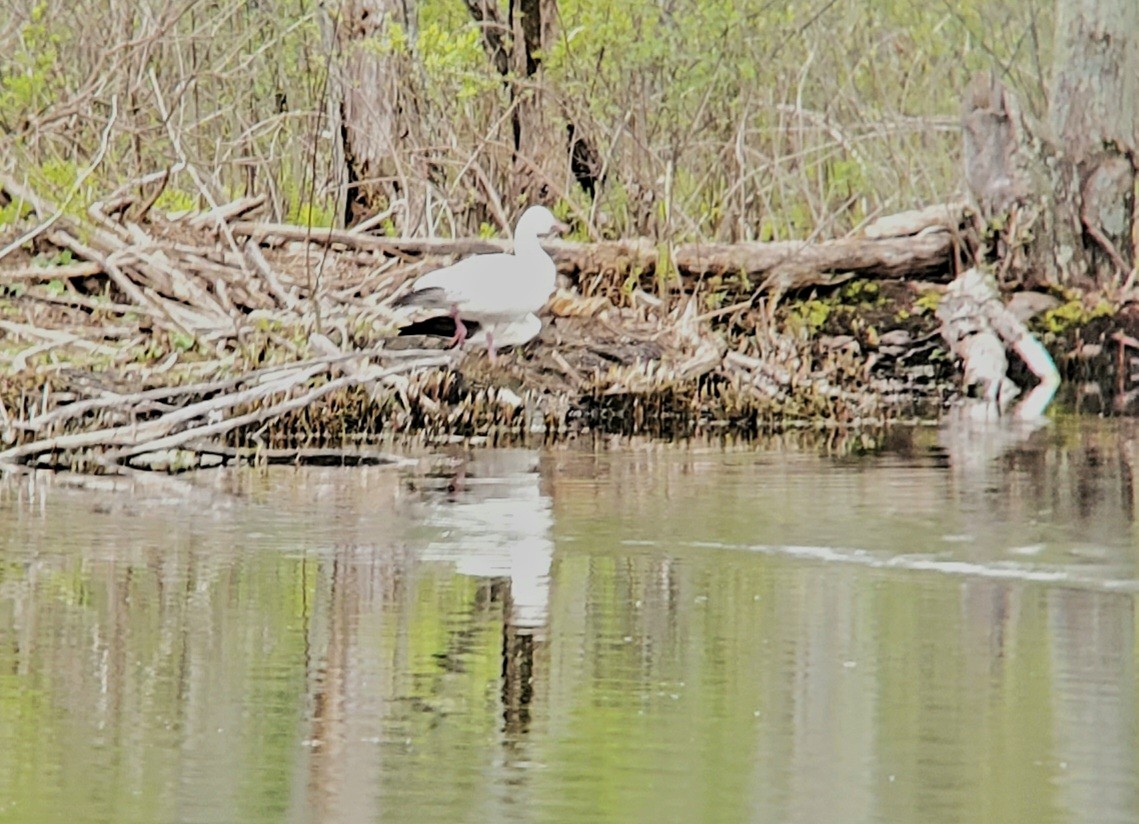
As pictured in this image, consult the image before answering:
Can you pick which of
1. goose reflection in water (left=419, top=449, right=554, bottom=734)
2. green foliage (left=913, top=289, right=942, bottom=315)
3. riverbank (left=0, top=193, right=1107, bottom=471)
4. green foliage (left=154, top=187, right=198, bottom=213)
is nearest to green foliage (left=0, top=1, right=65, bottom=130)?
riverbank (left=0, top=193, right=1107, bottom=471)

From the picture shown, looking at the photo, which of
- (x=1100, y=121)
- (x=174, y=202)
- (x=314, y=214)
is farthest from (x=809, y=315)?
(x=174, y=202)

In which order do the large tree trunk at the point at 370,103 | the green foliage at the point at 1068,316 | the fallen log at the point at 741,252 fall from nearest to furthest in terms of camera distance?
the fallen log at the point at 741,252 → the green foliage at the point at 1068,316 → the large tree trunk at the point at 370,103

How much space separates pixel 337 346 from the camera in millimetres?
14383

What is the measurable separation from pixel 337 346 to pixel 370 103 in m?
4.26

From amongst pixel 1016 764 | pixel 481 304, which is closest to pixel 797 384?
pixel 481 304

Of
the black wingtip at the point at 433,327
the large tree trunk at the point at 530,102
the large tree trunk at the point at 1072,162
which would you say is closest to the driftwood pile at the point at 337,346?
the black wingtip at the point at 433,327

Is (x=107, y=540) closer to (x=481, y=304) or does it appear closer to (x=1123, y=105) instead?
(x=481, y=304)

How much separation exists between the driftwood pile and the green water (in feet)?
3.56

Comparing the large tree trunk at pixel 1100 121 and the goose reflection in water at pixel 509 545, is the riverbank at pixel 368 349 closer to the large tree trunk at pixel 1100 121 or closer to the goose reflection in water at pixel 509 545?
the goose reflection in water at pixel 509 545

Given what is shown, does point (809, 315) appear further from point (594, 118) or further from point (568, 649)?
point (568, 649)

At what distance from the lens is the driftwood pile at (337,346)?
1263 cm

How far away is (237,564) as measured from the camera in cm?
882

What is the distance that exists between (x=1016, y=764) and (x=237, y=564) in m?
3.89

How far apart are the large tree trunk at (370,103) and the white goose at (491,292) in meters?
3.43
